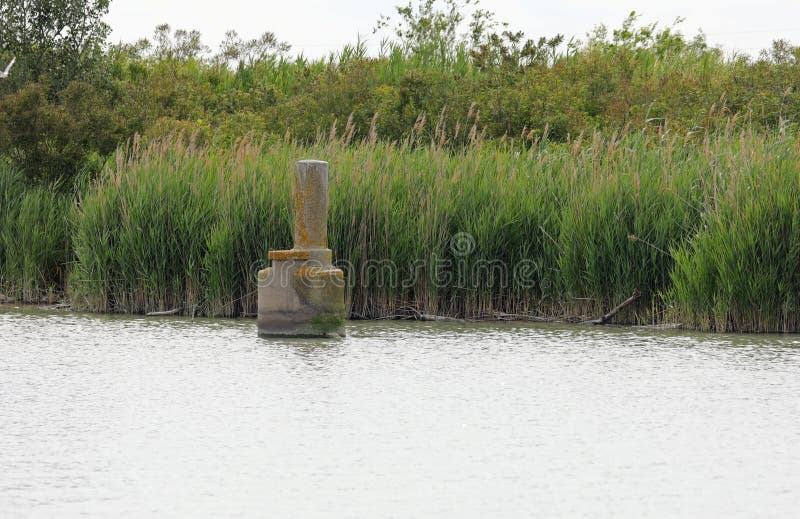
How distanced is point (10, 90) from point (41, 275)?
6.30m

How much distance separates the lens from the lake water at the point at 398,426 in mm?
5195

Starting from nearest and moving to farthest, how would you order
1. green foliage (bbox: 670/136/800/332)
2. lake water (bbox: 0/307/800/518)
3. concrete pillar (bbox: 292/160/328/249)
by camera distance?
1. lake water (bbox: 0/307/800/518)
2. concrete pillar (bbox: 292/160/328/249)
3. green foliage (bbox: 670/136/800/332)

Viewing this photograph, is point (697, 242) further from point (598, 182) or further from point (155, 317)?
point (155, 317)

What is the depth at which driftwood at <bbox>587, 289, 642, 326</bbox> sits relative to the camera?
38.8 ft

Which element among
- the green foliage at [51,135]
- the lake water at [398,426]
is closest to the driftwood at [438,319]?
the lake water at [398,426]

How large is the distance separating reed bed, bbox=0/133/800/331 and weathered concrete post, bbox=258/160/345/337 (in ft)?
5.55

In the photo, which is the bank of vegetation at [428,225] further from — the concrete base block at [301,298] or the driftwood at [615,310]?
the concrete base block at [301,298]

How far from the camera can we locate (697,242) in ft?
38.1

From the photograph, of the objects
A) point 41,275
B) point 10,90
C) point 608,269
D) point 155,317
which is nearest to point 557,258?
point 608,269

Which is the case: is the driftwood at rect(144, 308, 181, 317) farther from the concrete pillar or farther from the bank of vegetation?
the concrete pillar

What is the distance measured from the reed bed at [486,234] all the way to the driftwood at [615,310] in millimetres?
98

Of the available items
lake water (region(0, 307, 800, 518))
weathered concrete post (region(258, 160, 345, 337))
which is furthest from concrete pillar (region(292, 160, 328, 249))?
lake water (region(0, 307, 800, 518))

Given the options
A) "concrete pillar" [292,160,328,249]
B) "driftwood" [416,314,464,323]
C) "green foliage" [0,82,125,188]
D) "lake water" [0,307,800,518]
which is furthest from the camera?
"green foliage" [0,82,125,188]

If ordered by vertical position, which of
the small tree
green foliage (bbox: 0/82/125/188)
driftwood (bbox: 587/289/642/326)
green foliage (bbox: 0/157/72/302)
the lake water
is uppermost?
the small tree
